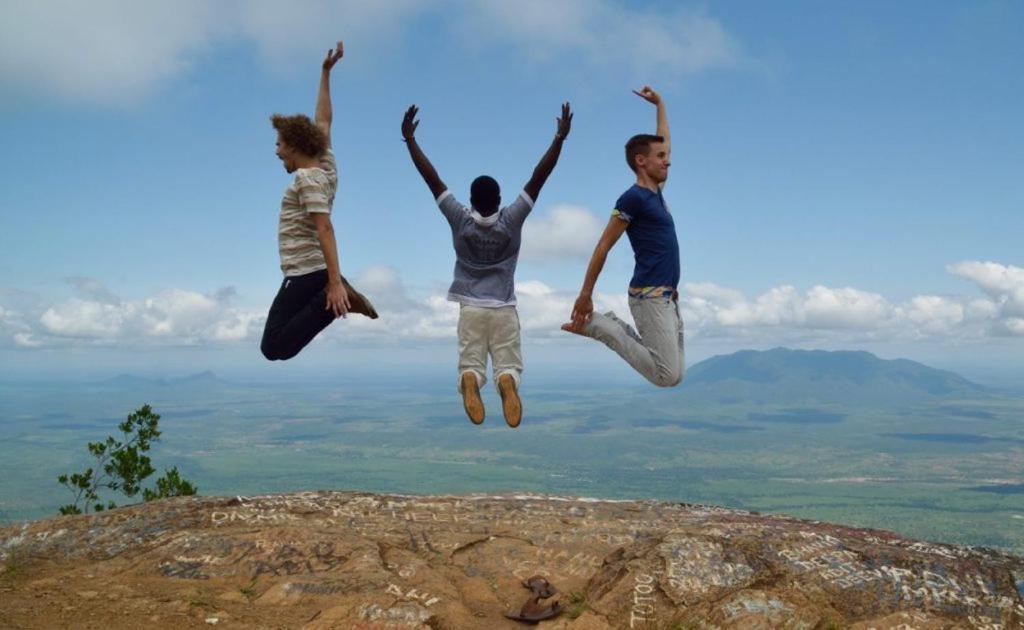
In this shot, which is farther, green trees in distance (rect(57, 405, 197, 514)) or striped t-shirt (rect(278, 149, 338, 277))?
green trees in distance (rect(57, 405, 197, 514))

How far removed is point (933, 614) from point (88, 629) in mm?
9434

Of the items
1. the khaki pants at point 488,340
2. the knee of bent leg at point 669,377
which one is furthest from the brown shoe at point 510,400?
the knee of bent leg at point 669,377

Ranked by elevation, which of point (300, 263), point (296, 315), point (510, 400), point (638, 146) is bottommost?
point (510, 400)

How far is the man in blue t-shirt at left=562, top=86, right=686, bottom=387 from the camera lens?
29.0 ft

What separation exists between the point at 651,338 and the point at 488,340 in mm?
2065

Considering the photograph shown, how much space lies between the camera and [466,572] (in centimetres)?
909

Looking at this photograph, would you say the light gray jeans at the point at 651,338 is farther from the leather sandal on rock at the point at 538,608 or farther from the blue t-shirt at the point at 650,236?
the leather sandal on rock at the point at 538,608

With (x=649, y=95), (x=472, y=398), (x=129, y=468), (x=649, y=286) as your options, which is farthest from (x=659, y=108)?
(x=129, y=468)

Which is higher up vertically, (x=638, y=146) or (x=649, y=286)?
(x=638, y=146)

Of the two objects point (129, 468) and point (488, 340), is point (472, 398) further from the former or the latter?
point (129, 468)

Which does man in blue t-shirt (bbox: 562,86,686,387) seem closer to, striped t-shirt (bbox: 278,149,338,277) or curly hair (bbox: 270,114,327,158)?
striped t-shirt (bbox: 278,149,338,277)

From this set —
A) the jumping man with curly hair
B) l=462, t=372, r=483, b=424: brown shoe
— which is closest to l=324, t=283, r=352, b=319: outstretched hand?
the jumping man with curly hair

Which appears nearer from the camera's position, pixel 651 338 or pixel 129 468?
pixel 651 338

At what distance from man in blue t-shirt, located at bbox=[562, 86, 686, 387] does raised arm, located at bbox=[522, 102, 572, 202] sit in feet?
3.12
